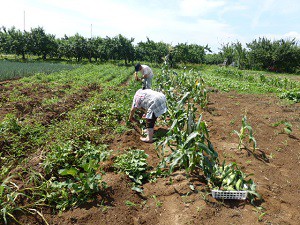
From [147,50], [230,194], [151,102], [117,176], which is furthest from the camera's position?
[147,50]

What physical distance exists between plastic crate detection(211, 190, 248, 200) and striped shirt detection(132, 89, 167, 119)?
1945 millimetres

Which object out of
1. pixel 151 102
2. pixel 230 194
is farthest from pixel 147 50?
pixel 230 194

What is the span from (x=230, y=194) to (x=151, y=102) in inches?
85.9

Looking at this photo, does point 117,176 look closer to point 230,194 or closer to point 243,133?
point 230,194

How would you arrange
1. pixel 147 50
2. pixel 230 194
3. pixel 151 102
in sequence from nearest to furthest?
1. pixel 230 194
2. pixel 151 102
3. pixel 147 50

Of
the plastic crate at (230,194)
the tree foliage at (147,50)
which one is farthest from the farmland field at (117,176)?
the tree foliage at (147,50)

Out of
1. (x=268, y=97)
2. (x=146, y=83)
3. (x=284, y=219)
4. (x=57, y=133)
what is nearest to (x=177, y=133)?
(x=284, y=219)

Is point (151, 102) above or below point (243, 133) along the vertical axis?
above

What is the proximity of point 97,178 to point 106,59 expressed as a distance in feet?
95.2

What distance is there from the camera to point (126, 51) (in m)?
27.4

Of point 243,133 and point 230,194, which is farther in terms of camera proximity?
point 243,133

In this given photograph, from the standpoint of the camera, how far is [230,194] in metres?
2.57

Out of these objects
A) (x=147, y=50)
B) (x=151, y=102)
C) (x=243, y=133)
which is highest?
(x=147, y=50)

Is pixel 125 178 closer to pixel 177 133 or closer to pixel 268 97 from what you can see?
pixel 177 133
